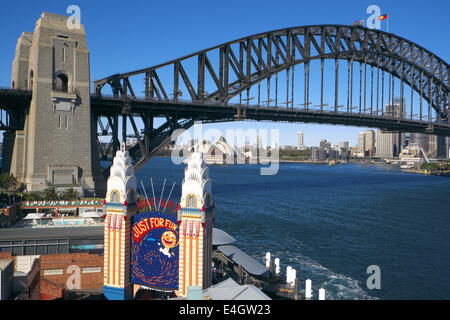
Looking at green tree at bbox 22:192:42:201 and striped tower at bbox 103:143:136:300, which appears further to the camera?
green tree at bbox 22:192:42:201

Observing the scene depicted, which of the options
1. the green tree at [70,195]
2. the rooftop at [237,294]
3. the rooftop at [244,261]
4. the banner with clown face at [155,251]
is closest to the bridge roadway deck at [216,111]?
the green tree at [70,195]

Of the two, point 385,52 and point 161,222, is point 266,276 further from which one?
point 385,52

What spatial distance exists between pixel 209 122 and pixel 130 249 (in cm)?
4845

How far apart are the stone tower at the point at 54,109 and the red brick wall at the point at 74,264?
23407 millimetres

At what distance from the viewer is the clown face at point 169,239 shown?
18.5 metres

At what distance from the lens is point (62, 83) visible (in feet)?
157

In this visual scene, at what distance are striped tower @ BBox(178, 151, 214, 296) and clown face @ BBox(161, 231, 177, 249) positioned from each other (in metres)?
0.67

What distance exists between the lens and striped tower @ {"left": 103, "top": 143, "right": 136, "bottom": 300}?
18703mm

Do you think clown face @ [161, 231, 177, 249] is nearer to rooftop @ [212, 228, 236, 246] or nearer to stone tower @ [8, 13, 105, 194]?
rooftop @ [212, 228, 236, 246]

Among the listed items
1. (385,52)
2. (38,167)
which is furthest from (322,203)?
(385,52)

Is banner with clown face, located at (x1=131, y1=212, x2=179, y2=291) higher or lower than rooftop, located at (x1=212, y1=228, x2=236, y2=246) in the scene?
higher
